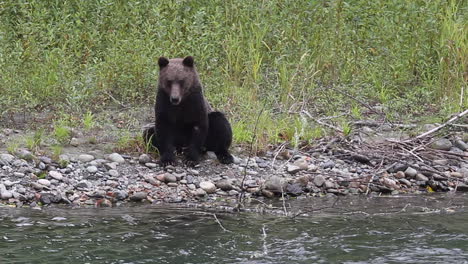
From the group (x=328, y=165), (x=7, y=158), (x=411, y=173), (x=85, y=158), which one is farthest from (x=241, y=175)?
(x=7, y=158)

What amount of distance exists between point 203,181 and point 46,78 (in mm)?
3131

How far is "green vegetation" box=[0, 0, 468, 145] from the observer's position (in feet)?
31.7

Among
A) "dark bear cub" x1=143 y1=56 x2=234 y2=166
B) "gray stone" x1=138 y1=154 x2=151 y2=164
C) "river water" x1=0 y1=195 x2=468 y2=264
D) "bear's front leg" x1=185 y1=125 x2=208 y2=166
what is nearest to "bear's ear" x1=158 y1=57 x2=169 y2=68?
"dark bear cub" x1=143 y1=56 x2=234 y2=166

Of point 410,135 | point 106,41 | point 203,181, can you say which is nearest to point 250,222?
point 203,181

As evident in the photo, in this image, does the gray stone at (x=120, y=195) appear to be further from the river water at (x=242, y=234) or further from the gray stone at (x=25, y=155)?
the gray stone at (x=25, y=155)

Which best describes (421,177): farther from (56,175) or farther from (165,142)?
(56,175)

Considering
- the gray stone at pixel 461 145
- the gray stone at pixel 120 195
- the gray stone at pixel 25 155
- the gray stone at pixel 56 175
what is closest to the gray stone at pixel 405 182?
the gray stone at pixel 461 145

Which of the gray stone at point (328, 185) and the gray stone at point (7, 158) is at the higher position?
the gray stone at point (7, 158)

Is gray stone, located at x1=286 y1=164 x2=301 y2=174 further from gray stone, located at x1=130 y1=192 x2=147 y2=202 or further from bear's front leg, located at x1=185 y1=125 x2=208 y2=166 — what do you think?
gray stone, located at x1=130 y1=192 x2=147 y2=202

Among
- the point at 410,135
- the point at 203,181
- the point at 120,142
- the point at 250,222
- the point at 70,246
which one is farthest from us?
the point at 410,135

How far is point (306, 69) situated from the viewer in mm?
10430

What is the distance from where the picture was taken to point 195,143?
8.14 m

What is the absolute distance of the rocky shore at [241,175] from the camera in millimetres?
7266

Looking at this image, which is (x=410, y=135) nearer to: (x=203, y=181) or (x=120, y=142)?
(x=203, y=181)
